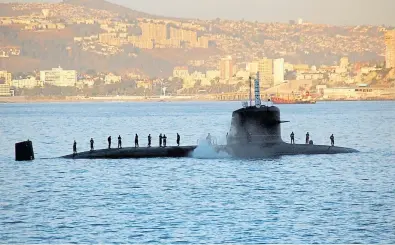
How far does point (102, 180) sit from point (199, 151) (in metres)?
10.2

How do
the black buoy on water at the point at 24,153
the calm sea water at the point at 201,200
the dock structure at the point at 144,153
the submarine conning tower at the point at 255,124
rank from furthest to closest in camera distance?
the black buoy on water at the point at 24,153, the dock structure at the point at 144,153, the submarine conning tower at the point at 255,124, the calm sea water at the point at 201,200

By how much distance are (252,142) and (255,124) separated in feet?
2.72

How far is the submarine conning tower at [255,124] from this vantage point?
50.8m

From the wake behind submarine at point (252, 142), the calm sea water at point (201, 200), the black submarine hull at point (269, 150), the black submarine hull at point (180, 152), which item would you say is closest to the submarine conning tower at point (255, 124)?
the wake behind submarine at point (252, 142)

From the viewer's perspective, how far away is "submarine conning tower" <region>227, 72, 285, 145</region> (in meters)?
50.8

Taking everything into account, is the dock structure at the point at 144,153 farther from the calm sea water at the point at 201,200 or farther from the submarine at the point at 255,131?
the submarine at the point at 255,131

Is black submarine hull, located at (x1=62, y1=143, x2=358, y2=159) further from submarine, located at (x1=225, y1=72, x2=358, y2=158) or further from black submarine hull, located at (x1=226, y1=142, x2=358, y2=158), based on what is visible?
submarine, located at (x1=225, y1=72, x2=358, y2=158)

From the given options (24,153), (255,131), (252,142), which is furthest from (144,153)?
(255,131)

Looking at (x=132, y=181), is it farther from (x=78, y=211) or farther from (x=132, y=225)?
Answer: (x=132, y=225)

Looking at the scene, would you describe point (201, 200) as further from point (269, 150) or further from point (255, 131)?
point (269, 150)

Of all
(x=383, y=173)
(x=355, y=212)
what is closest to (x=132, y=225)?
(x=355, y=212)

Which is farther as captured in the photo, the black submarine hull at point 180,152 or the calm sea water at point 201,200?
the black submarine hull at point 180,152

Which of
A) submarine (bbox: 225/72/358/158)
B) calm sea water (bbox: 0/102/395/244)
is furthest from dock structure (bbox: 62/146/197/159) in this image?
submarine (bbox: 225/72/358/158)

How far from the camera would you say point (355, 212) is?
3588cm
